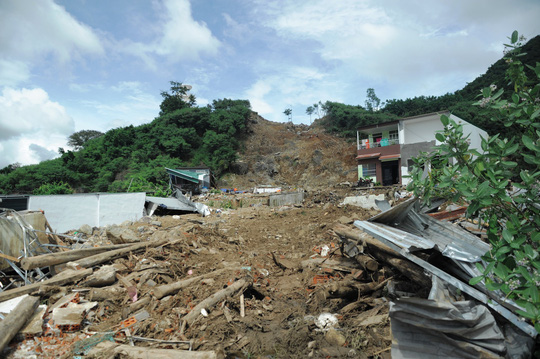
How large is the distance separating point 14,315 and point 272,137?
151 feet

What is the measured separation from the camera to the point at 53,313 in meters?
4.30

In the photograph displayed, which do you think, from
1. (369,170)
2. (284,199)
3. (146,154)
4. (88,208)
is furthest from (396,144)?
(146,154)

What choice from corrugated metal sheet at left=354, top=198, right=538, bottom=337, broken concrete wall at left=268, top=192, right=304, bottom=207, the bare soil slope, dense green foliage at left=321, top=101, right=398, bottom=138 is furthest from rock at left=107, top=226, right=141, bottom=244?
dense green foliage at left=321, top=101, right=398, bottom=138

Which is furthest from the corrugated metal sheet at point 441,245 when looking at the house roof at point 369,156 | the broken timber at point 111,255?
the house roof at point 369,156

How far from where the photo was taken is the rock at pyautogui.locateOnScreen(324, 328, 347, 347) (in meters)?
3.61

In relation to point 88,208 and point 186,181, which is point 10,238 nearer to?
point 88,208

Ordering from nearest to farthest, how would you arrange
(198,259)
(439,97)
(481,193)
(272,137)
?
(481,193), (198,259), (439,97), (272,137)

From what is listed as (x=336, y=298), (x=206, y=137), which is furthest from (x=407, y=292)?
(x=206, y=137)

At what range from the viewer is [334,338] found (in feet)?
12.1

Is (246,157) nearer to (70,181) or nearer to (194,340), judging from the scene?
(70,181)

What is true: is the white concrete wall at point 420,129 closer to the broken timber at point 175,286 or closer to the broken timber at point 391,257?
the broken timber at point 391,257

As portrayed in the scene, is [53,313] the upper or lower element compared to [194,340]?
upper

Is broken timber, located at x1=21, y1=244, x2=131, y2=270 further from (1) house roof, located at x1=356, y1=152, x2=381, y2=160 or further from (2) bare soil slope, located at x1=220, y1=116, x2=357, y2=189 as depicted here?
(2) bare soil slope, located at x1=220, y1=116, x2=357, y2=189

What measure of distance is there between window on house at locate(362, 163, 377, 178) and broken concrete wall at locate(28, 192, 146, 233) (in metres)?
19.4
